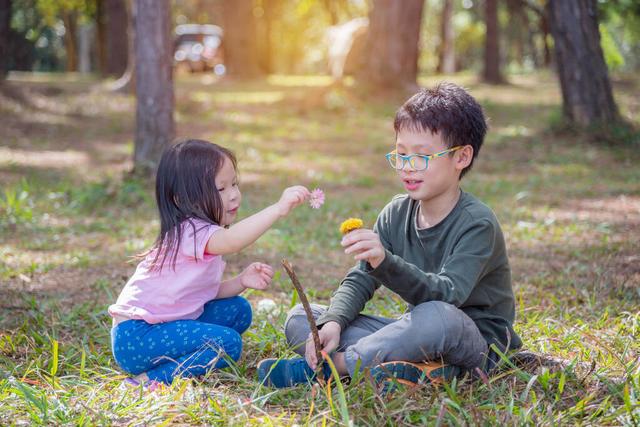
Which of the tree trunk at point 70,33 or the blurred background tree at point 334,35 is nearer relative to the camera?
the blurred background tree at point 334,35

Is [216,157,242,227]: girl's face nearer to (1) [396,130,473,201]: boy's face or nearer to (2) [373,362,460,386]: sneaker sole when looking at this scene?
(1) [396,130,473,201]: boy's face

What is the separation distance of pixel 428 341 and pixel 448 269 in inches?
9.5

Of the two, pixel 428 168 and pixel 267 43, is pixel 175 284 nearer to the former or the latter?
pixel 428 168

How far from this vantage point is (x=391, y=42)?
11984 mm

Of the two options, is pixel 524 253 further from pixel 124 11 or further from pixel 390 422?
pixel 124 11

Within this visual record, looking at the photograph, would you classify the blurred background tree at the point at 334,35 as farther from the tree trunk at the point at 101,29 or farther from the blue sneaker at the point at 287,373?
the blue sneaker at the point at 287,373

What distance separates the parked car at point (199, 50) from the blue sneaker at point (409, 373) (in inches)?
939

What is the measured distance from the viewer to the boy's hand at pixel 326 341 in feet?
8.42

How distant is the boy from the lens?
2430 millimetres

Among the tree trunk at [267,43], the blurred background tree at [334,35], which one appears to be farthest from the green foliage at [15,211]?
the tree trunk at [267,43]

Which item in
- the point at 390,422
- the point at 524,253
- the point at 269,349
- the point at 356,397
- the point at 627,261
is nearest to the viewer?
the point at 390,422

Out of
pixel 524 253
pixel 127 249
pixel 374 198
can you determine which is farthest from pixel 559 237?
pixel 127 249

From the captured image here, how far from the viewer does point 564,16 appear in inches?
311

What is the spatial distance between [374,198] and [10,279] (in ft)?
10.1
